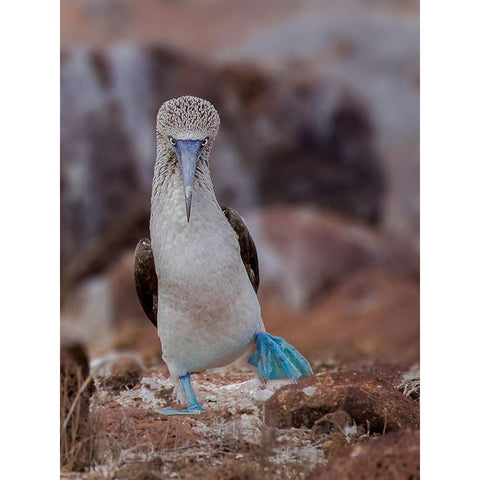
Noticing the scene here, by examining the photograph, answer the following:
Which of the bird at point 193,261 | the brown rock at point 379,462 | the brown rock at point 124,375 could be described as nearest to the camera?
the brown rock at point 379,462

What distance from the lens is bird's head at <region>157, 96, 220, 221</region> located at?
12.1ft

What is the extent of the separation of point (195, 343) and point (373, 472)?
0.87m

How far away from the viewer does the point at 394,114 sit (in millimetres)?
4008

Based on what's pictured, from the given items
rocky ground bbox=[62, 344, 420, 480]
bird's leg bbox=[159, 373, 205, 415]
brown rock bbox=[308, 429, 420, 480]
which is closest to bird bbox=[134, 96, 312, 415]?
bird's leg bbox=[159, 373, 205, 415]

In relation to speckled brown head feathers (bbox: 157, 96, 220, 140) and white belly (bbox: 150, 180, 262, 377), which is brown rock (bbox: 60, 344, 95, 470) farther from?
speckled brown head feathers (bbox: 157, 96, 220, 140)

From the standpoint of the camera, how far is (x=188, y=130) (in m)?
3.72

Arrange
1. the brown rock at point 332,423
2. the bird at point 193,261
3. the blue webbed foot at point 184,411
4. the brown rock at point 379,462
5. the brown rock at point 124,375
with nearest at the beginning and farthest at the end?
the brown rock at point 379,462
the bird at point 193,261
the brown rock at point 332,423
the blue webbed foot at point 184,411
the brown rock at point 124,375

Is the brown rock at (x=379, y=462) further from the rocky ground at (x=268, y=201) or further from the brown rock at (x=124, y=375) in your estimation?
the brown rock at (x=124, y=375)

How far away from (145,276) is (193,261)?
0.32 m

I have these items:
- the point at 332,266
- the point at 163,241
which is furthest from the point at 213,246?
the point at 332,266

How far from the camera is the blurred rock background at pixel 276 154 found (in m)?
4.00

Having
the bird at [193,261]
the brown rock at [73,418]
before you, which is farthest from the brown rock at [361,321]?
the brown rock at [73,418]

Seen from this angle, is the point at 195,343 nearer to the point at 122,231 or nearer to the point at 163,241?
the point at 163,241

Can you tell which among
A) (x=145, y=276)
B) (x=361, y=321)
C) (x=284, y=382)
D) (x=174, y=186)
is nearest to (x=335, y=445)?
(x=284, y=382)
